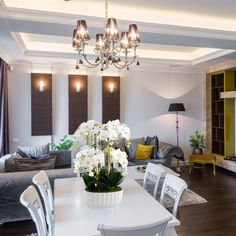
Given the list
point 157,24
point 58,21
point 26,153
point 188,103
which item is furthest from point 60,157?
point 188,103

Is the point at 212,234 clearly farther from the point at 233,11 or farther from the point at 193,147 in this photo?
the point at 193,147

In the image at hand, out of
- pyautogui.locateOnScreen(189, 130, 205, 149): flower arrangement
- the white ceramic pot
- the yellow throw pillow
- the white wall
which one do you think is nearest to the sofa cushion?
the white wall

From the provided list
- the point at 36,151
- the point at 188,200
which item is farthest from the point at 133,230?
the point at 36,151

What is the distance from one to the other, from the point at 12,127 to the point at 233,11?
16.7 feet

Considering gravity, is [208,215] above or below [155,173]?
below

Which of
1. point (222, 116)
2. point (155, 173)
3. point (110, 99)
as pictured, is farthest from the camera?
point (222, 116)

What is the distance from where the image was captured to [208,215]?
140 inches

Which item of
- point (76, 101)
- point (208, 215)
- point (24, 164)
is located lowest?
point (208, 215)

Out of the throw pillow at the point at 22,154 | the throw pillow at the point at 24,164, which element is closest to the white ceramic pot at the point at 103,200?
the throw pillow at the point at 24,164

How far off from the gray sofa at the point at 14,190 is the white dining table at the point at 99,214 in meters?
0.92

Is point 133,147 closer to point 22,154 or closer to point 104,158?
point 22,154

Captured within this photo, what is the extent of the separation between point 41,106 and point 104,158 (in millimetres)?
4321

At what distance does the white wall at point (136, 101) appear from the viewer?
228 inches

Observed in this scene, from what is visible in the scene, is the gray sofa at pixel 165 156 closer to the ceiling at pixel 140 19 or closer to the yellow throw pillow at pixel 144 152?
the yellow throw pillow at pixel 144 152
